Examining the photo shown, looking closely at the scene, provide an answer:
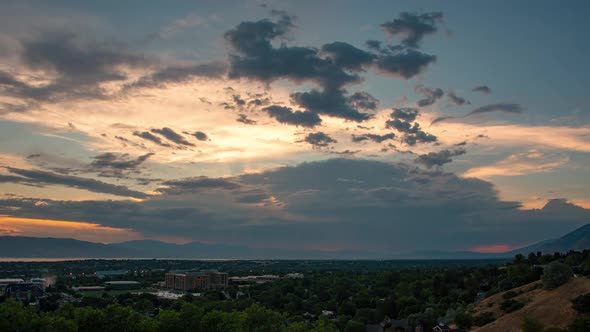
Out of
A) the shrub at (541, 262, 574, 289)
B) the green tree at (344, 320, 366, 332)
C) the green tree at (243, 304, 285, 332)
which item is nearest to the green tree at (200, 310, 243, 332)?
the green tree at (243, 304, 285, 332)

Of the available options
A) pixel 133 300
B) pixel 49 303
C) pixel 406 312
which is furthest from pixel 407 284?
pixel 49 303

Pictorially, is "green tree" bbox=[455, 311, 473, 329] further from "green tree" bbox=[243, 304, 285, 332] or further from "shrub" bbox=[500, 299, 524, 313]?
"green tree" bbox=[243, 304, 285, 332]

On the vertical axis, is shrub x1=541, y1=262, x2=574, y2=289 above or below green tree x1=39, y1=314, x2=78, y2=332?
above

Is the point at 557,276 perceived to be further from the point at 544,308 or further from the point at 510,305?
the point at 544,308

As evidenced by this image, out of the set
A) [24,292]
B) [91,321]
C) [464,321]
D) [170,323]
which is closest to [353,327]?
[464,321]

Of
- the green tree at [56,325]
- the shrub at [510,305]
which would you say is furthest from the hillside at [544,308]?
the green tree at [56,325]

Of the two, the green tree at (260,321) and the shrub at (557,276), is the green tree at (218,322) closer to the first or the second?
the green tree at (260,321)
